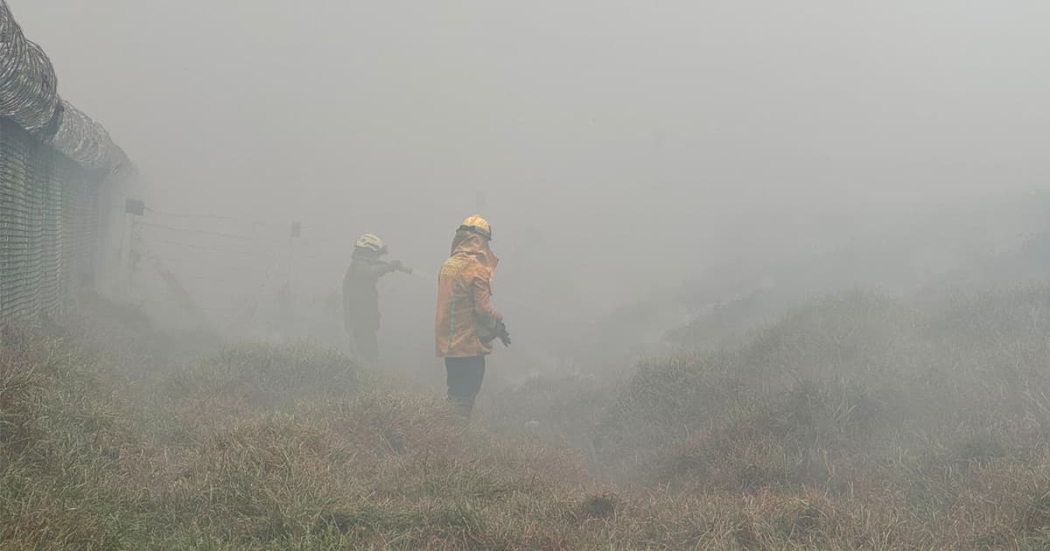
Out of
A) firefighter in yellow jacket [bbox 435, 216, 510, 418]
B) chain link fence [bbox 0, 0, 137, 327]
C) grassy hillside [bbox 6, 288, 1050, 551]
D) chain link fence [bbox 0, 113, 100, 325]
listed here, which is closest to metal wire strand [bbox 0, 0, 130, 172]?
chain link fence [bbox 0, 0, 137, 327]

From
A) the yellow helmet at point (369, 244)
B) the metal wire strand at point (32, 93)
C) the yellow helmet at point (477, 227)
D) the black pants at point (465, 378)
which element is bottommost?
the black pants at point (465, 378)

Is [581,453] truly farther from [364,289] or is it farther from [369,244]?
[369,244]

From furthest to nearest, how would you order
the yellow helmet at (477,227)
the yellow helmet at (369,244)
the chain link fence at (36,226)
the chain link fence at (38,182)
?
the yellow helmet at (369,244)
the yellow helmet at (477,227)
the chain link fence at (36,226)
the chain link fence at (38,182)

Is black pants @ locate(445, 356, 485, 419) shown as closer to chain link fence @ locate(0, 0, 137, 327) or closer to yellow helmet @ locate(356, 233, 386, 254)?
chain link fence @ locate(0, 0, 137, 327)

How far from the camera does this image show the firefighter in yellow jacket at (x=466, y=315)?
6.90 metres

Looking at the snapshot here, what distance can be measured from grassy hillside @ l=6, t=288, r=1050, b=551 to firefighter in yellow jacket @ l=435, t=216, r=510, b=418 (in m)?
0.57

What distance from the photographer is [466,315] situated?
6996 mm

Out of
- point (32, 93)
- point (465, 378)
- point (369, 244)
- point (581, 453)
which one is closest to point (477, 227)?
point (465, 378)

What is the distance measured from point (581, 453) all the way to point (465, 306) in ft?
5.91

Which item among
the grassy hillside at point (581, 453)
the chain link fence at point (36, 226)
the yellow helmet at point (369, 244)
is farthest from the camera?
the yellow helmet at point (369, 244)

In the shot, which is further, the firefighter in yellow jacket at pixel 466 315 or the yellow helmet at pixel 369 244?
the yellow helmet at pixel 369 244

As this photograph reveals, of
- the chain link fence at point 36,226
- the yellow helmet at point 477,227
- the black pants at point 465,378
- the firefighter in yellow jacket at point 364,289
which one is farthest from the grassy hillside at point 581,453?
the firefighter in yellow jacket at point 364,289

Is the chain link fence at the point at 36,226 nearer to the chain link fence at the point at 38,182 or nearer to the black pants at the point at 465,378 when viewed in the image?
the chain link fence at the point at 38,182

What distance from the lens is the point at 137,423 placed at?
4.38 metres
